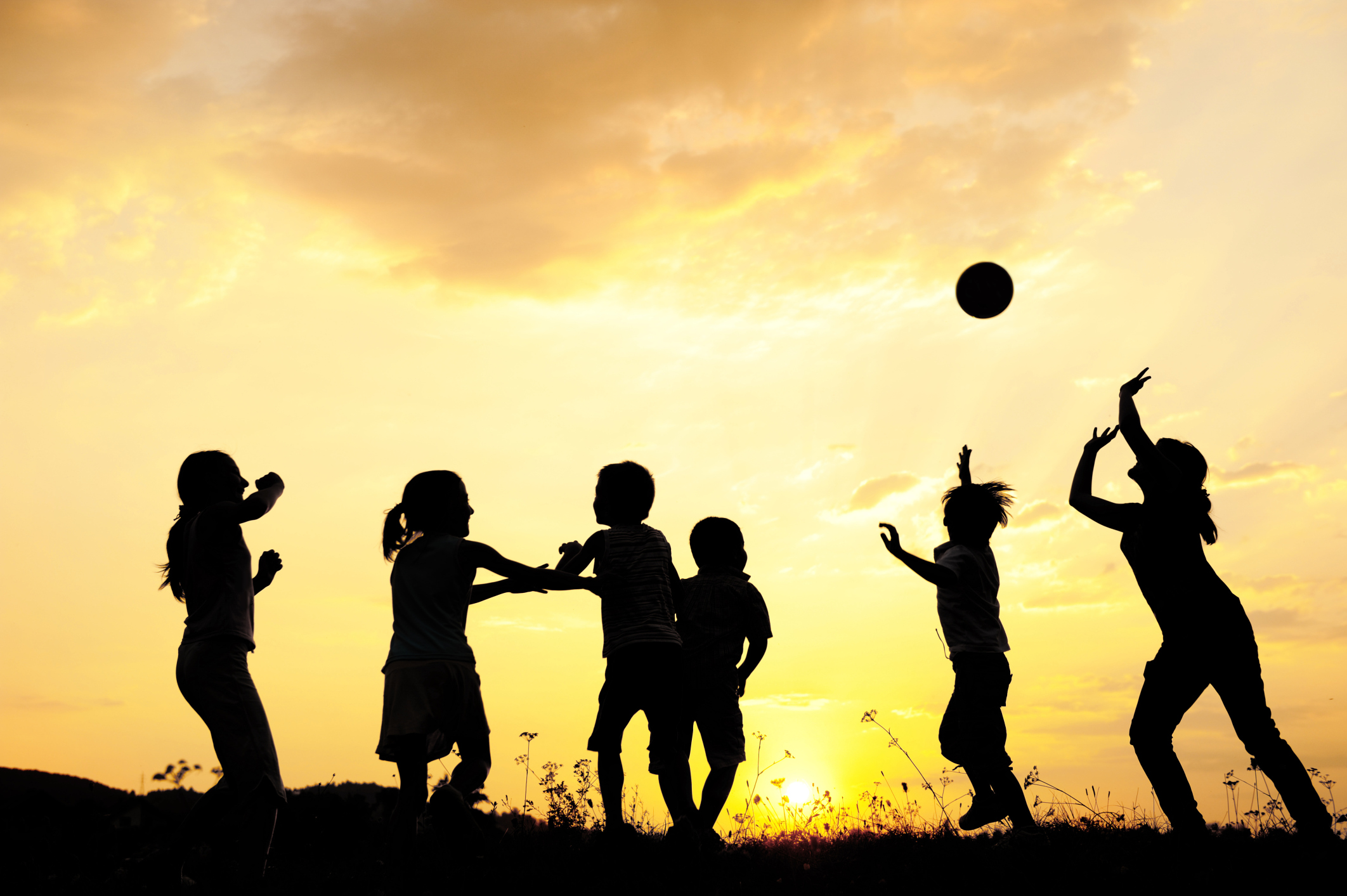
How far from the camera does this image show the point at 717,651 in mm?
6938

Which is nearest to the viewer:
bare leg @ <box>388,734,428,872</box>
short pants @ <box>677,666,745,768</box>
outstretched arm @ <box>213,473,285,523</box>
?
bare leg @ <box>388,734,428,872</box>

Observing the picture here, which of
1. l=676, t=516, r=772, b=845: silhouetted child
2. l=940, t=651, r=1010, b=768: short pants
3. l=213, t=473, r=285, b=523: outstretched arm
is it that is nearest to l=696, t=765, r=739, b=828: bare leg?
l=676, t=516, r=772, b=845: silhouetted child

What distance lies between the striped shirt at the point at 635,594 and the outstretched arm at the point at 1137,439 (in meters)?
3.32

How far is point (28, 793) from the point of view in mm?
7082

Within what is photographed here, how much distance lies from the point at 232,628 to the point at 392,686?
1.01 m

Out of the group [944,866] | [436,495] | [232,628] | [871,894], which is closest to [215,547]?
[232,628]

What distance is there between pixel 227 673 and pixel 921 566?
4.54m

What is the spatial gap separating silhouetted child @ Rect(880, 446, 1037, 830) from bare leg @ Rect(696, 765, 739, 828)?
159 centimetres

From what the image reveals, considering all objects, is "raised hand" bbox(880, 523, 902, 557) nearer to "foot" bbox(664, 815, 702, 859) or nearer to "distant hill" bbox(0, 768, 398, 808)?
"foot" bbox(664, 815, 702, 859)

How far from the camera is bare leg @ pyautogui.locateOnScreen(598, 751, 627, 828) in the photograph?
5.97 m

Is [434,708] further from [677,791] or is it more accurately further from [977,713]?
[977,713]

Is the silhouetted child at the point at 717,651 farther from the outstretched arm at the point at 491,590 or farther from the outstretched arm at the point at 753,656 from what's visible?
the outstretched arm at the point at 491,590

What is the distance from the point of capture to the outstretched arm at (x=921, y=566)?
21.3ft

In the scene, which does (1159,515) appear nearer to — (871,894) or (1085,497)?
(1085,497)
